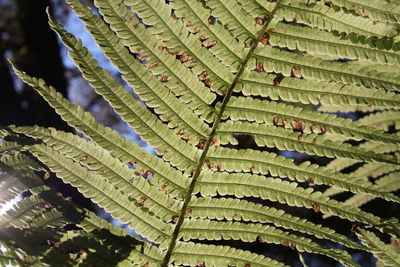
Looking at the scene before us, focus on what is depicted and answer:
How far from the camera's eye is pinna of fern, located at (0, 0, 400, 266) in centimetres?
73

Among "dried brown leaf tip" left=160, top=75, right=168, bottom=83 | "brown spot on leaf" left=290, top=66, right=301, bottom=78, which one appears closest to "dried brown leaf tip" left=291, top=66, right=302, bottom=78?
"brown spot on leaf" left=290, top=66, right=301, bottom=78

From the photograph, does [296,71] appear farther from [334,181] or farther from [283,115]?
[334,181]

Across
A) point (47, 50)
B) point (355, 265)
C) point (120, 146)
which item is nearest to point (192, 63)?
point (120, 146)

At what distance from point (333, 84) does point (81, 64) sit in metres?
0.41

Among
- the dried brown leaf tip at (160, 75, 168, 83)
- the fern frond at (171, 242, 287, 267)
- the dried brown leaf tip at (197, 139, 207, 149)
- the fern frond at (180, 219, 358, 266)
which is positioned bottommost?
the fern frond at (171, 242, 287, 267)

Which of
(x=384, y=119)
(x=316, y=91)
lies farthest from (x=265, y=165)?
(x=384, y=119)

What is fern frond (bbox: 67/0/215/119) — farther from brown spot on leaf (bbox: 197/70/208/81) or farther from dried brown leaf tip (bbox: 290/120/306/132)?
dried brown leaf tip (bbox: 290/120/306/132)

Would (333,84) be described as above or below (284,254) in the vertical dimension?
below

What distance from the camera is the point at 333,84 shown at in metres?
0.78

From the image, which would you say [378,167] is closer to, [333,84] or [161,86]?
[333,84]

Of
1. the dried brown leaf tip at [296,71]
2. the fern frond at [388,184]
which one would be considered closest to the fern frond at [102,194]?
the dried brown leaf tip at [296,71]

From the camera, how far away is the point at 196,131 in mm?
811

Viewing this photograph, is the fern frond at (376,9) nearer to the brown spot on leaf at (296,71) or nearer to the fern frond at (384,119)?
the brown spot on leaf at (296,71)

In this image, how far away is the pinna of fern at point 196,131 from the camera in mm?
728
